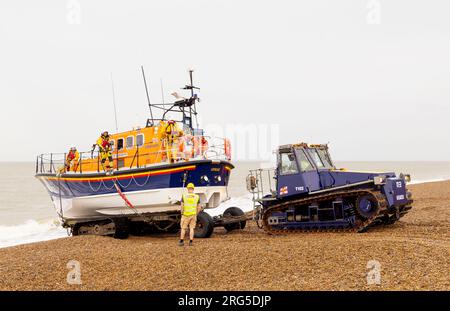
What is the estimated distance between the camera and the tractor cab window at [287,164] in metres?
12.4

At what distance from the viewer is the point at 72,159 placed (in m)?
15.8

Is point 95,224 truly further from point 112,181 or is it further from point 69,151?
point 69,151

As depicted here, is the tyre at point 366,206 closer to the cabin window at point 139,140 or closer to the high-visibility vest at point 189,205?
the high-visibility vest at point 189,205

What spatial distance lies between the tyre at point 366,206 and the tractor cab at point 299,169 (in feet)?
4.00

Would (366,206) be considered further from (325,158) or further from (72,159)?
(72,159)

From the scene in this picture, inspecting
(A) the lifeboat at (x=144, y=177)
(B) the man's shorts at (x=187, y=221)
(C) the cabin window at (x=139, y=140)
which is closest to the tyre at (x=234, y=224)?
(A) the lifeboat at (x=144, y=177)

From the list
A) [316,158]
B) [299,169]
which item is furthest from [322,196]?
[316,158]

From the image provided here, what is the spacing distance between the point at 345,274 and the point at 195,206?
5.25 m

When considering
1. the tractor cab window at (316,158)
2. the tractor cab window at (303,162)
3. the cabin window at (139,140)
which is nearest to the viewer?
the tractor cab window at (303,162)

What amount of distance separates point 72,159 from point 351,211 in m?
10.1

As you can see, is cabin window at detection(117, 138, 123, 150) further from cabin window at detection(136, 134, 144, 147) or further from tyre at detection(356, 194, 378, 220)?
tyre at detection(356, 194, 378, 220)

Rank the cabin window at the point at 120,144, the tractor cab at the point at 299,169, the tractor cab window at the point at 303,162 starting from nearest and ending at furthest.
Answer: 1. the tractor cab at the point at 299,169
2. the tractor cab window at the point at 303,162
3. the cabin window at the point at 120,144

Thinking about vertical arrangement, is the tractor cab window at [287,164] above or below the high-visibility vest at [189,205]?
above

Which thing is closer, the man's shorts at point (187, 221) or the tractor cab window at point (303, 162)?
the man's shorts at point (187, 221)
